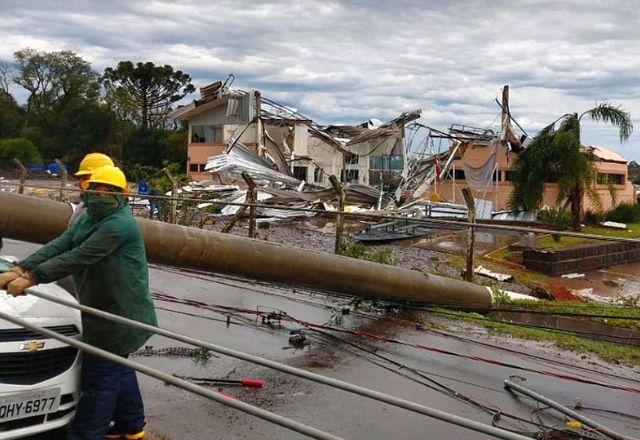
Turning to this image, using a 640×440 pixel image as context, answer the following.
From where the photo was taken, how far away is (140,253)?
3.84 m

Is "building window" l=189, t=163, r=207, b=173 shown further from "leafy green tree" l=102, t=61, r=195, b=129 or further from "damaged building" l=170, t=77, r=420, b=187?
"leafy green tree" l=102, t=61, r=195, b=129

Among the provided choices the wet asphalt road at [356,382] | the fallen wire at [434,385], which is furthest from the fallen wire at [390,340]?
the fallen wire at [434,385]

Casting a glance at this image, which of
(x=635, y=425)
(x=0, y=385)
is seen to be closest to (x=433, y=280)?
(x=635, y=425)

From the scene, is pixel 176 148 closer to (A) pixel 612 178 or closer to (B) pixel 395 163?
(B) pixel 395 163

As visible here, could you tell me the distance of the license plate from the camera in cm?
360

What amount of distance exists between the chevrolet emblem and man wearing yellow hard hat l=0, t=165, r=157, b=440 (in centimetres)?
25

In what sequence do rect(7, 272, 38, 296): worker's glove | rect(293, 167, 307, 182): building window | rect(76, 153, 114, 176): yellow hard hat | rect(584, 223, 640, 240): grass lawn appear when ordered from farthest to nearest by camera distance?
rect(293, 167, 307, 182): building window
rect(584, 223, 640, 240): grass lawn
rect(76, 153, 114, 176): yellow hard hat
rect(7, 272, 38, 296): worker's glove

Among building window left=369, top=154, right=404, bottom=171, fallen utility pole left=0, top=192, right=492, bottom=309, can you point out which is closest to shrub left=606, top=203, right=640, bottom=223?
building window left=369, top=154, right=404, bottom=171

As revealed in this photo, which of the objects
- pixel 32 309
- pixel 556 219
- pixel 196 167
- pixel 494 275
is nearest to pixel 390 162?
pixel 196 167

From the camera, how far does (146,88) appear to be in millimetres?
50656

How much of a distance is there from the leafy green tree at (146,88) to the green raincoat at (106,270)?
47265mm

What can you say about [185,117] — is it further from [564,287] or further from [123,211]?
[123,211]

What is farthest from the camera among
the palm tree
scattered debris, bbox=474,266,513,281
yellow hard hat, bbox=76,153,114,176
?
the palm tree

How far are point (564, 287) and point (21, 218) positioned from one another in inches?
443
